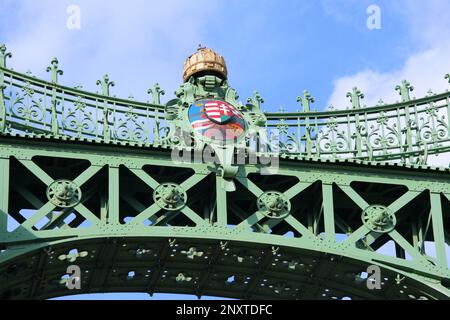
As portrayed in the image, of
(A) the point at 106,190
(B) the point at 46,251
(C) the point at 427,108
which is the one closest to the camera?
(B) the point at 46,251

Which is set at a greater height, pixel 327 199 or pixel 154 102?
pixel 154 102

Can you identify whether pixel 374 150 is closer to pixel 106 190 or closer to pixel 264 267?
pixel 264 267

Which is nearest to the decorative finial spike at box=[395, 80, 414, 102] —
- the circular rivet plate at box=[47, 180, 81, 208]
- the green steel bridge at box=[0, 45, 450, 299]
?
the green steel bridge at box=[0, 45, 450, 299]

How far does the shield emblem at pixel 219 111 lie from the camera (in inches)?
1407

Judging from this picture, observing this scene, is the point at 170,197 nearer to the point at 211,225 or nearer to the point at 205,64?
the point at 211,225

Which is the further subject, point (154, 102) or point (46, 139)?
point (154, 102)

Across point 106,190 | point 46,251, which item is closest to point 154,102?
point 106,190

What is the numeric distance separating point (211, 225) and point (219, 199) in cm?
77

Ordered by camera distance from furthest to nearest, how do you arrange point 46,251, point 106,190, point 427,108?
point 427,108 → point 106,190 → point 46,251

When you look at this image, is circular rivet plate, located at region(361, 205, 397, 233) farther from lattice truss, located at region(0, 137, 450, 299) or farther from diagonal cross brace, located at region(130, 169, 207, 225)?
diagonal cross brace, located at region(130, 169, 207, 225)

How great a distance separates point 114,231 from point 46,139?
2.57 metres

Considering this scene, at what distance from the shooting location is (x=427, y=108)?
37.6 m

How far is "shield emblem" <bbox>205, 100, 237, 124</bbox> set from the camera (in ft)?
117

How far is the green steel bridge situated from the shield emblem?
141mm
